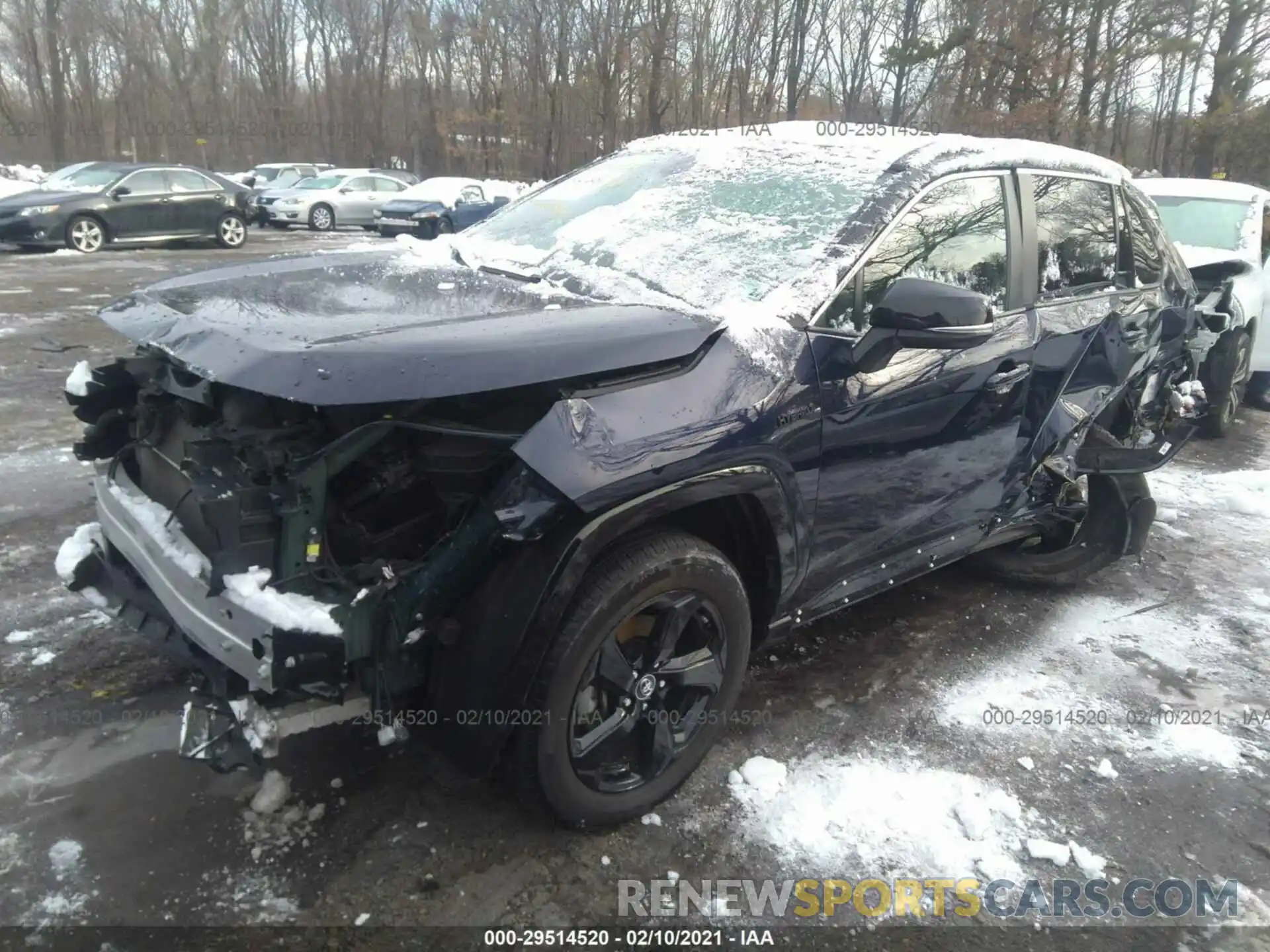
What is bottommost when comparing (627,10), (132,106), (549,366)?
(549,366)

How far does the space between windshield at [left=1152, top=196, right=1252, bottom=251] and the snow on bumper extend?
26.0ft

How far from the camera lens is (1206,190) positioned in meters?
8.24

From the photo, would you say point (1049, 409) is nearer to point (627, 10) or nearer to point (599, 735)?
point (599, 735)

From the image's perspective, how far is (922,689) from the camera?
3.49m

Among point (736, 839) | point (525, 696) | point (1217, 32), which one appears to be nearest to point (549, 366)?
point (525, 696)

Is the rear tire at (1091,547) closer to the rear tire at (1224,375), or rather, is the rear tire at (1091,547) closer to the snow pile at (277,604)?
the rear tire at (1224,375)

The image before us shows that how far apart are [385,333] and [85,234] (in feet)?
51.5

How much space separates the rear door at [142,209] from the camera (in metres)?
15.3

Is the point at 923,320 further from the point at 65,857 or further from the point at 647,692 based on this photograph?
the point at 65,857

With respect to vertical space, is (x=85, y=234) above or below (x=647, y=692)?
above

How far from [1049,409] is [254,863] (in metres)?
3.20

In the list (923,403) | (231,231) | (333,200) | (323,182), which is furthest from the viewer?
(323,182)

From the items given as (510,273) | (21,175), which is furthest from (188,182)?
(21,175)

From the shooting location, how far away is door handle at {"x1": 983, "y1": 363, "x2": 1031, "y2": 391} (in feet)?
10.7
